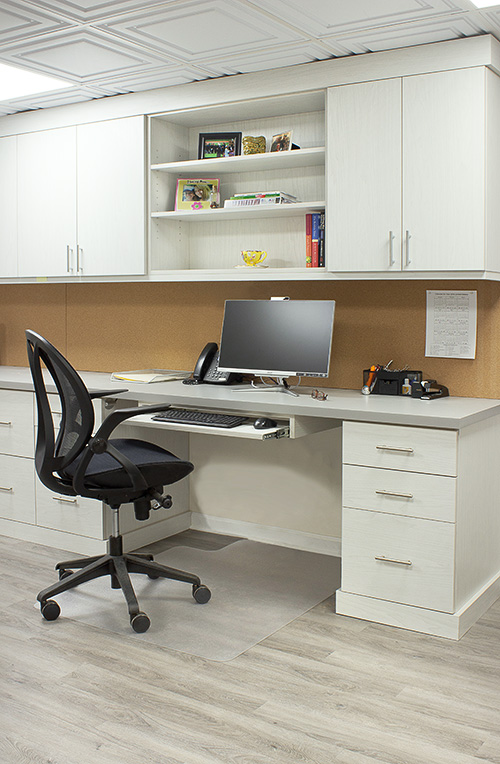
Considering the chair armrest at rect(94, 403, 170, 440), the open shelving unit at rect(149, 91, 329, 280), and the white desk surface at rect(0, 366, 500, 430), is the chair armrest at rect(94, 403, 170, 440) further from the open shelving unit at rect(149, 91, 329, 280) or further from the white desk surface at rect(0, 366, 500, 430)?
the open shelving unit at rect(149, 91, 329, 280)

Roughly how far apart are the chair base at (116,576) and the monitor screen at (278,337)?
930 mm

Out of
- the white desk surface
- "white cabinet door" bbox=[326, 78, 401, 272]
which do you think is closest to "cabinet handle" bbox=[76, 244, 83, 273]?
the white desk surface

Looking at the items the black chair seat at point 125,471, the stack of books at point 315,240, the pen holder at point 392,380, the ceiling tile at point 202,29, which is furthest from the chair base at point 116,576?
the ceiling tile at point 202,29

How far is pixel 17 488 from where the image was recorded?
3818 mm

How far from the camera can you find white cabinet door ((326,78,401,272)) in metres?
3.02

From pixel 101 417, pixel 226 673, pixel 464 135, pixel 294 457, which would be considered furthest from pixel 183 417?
pixel 464 135

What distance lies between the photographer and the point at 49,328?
454 cm

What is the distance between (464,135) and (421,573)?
1633 mm

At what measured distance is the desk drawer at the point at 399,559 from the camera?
268 cm

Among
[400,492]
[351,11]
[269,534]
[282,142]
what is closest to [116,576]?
[269,534]

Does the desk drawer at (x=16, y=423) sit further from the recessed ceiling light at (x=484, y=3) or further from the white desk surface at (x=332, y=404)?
the recessed ceiling light at (x=484, y=3)

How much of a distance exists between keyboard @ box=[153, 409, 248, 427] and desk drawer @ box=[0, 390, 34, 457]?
2.76 ft

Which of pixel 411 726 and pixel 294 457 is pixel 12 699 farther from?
pixel 294 457

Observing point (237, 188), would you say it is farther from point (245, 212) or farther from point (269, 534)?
point (269, 534)
